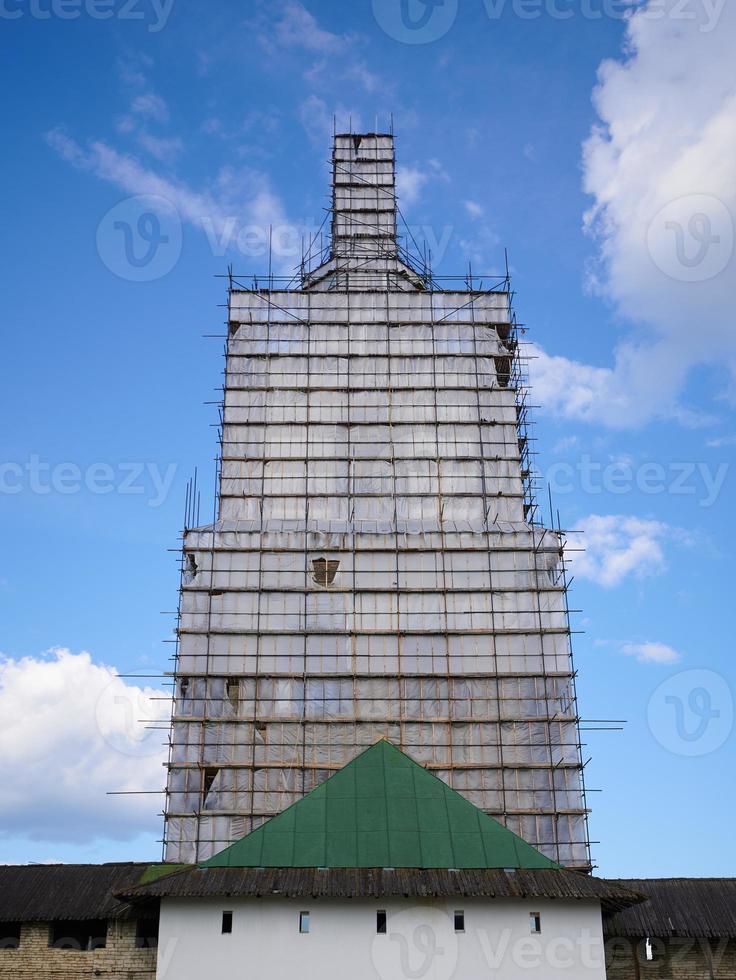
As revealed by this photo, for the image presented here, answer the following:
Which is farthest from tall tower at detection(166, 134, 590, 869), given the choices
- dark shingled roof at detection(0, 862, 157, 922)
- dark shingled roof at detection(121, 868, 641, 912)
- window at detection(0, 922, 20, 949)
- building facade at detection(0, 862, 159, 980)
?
dark shingled roof at detection(121, 868, 641, 912)

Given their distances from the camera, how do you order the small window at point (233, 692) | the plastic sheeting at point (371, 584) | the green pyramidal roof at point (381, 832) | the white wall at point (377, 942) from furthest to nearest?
the small window at point (233, 692) < the plastic sheeting at point (371, 584) < the green pyramidal roof at point (381, 832) < the white wall at point (377, 942)

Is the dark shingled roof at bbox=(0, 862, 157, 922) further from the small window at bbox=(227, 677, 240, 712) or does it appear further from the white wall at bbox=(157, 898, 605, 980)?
the small window at bbox=(227, 677, 240, 712)

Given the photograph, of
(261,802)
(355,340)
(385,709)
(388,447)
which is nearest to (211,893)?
(261,802)

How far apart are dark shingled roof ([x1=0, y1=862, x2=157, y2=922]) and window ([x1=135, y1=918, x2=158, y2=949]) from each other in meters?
0.79

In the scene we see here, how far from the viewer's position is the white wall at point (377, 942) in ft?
83.3

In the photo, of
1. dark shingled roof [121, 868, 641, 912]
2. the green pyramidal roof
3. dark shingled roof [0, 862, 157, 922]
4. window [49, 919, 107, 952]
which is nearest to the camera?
dark shingled roof [121, 868, 641, 912]

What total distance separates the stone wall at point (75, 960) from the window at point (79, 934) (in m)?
0.27

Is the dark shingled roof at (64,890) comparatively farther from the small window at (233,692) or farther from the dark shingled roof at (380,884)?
the small window at (233,692)

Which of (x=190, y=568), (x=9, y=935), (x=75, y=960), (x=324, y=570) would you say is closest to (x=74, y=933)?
(x=75, y=960)

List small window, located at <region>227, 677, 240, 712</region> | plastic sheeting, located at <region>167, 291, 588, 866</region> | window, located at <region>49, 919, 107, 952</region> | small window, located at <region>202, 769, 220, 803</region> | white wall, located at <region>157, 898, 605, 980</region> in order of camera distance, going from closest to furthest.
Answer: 1. white wall, located at <region>157, 898, 605, 980</region>
2. window, located at <region>49, 919, 107, 952</region>
3. small window, located at <region>202, 769, 220, 803</region>
4. plastic sheeting, located at <region>167, 291, 588, 866</region>
5. small window, located at <region>227, 677, 240, 712</region>

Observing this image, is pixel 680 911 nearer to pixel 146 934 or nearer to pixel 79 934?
pixel 146 934

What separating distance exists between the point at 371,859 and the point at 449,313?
24770mm

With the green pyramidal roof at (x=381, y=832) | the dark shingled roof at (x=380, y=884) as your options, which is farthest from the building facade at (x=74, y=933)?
the green pyramidal roof at (x=381, y=832)

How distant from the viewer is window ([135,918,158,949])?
93.9 ft
